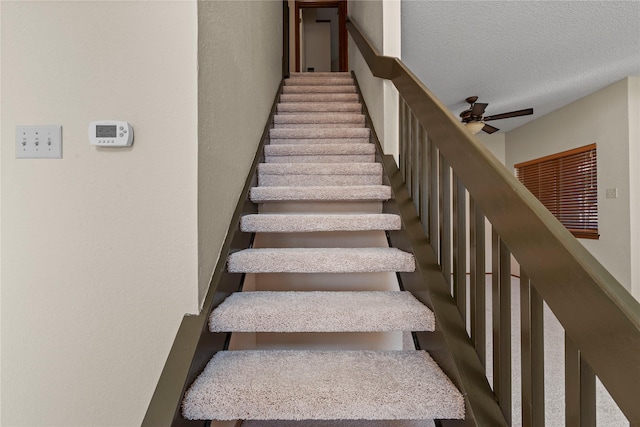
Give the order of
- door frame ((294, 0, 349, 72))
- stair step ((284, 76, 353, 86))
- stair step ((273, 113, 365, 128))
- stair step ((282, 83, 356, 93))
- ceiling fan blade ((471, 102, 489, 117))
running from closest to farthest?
stair step ((273, 113, 365, 128))
ceiling fan blade ((471, 102, 489, 117))
stair step ((282, 83, 356, 93))
stair step ((284, 76, 353, 86))
door frame ((294, 0, 349, 72))

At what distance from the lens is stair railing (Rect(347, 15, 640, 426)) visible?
1.76 ft

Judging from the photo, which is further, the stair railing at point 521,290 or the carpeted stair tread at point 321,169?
the carpeted stair tread at point 321,169

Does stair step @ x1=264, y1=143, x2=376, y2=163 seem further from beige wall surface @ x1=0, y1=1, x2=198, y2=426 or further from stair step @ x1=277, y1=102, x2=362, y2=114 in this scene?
beige wall surface @ x1=0, y1=1, x2=198, y2=426

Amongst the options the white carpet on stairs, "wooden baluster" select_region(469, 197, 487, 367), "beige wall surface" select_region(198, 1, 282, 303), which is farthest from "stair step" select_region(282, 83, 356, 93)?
the white carpet on stairs

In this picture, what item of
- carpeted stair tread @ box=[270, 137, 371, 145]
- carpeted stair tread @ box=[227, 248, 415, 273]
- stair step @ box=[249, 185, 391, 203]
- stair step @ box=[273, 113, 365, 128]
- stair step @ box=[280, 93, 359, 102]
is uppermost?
stair step @ box=[280, 93, 359, 102]

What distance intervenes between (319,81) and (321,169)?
6.84 ft

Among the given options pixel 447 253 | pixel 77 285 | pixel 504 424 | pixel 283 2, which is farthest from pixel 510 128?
pixel 77 285

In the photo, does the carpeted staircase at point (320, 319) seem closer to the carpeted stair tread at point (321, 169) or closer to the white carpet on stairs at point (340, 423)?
the carpeted stair tread at point (321, 169)

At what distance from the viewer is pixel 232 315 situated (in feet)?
3.77

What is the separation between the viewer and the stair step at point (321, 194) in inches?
74.2

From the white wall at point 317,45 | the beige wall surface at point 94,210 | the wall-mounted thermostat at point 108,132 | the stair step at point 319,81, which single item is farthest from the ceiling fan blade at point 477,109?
the white wall at point 317,45

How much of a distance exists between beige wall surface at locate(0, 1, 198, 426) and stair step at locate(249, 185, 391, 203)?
0.81m

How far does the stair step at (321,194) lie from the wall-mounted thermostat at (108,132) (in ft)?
2.84

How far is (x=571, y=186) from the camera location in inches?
172
